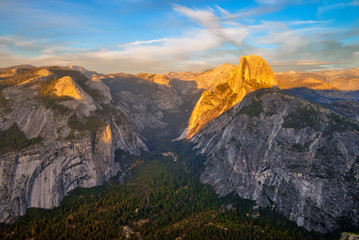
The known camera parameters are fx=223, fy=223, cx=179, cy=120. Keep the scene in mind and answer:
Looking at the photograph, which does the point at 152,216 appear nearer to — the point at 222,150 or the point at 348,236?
the point at 222,150

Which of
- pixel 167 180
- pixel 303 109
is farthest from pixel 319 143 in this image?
pixel 167 180

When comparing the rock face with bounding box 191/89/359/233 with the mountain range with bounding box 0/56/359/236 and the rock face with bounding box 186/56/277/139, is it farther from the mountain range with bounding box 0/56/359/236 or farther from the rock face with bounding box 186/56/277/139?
the rock face with bounding box 186/56/277/139

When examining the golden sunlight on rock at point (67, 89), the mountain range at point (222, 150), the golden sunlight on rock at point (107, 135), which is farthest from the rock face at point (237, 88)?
the golden sunlight on rock at point (67, 89)

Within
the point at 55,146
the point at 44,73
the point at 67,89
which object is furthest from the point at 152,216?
the point at 44,73

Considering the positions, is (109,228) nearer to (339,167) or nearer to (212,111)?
(339,167)

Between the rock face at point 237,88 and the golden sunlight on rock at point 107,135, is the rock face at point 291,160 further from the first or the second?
the golden sunlight on rock at point 107,135

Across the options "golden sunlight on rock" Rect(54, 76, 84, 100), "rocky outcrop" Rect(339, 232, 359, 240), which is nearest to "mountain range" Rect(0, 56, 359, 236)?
"golden sunlight on rock" Rect(54, 76, 84, 100)
